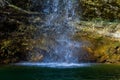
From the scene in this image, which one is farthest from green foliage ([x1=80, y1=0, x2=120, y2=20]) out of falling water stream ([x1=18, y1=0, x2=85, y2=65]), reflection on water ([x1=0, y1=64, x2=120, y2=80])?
reflection on water ([x1=0, y1=64, x2=120, y2=80])

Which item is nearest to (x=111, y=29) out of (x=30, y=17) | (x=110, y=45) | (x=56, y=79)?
(x=110, y=45)

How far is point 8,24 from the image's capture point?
80.1 ft

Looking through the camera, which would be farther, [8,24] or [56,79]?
[8,24]

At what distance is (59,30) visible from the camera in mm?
25609

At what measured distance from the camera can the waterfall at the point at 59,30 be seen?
23.9m

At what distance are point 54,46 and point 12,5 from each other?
4.41m

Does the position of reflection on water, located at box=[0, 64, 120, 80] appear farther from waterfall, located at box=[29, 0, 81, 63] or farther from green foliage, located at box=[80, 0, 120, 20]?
green foliage, located at box=[80, 0, 120, 20]

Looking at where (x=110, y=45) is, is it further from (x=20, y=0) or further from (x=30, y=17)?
(x=20, y=0)

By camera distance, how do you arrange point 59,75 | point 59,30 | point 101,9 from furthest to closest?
point 101,9
point 59,30
point 59,75

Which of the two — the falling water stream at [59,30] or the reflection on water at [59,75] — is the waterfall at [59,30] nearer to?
the falling water stream at [59,30]

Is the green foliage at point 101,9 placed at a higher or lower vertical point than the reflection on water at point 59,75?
higher

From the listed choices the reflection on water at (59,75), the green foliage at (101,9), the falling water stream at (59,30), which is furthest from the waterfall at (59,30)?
the reflection on water at (59,75)

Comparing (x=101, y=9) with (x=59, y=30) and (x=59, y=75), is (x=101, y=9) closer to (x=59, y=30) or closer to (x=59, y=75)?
(x=59, y=30)

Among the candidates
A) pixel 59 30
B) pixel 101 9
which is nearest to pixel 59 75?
pixel 59 30
